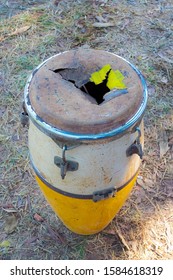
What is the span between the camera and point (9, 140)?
287 centimetres

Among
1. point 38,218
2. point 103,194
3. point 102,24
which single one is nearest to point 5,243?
point 38,218

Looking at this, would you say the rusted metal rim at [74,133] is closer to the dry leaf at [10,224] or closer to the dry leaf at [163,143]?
the dry leaf at [10,224]

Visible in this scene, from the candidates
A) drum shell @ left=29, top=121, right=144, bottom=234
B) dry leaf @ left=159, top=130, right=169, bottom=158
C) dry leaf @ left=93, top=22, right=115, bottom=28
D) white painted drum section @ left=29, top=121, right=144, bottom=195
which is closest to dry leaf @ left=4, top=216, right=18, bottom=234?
drum shell @ left=29, top=121, right=144, bottom=234

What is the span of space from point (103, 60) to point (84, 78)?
14 centimetres

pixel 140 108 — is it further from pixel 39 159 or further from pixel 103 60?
pixel 39 159

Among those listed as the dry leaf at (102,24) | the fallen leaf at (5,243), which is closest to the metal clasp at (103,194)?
the fallen leaf at (5,243)

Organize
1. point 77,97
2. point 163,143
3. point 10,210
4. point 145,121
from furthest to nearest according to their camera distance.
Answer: point 145,121 → point 163,143 → point 10,210 → point 77,97

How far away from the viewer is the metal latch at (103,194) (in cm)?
188

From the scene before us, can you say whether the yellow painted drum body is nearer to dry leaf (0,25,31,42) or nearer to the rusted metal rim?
the rusted metal rim

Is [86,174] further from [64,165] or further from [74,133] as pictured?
[74,133]

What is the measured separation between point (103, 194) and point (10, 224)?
0.79m

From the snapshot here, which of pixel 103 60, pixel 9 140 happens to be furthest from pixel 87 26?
pixel 103 60

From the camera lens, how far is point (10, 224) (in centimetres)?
245

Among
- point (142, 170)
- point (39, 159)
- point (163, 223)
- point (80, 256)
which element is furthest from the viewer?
point (142, 170)
